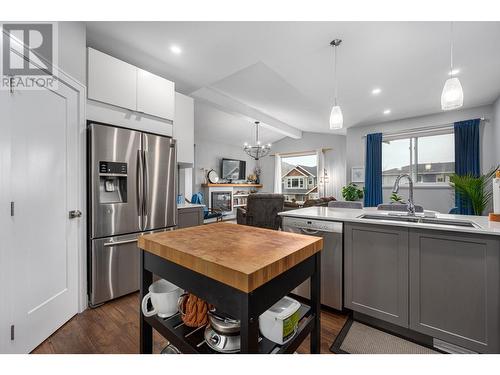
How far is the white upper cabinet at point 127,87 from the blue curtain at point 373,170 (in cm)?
439

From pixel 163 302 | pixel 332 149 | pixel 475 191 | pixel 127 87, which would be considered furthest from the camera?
pixel 332 149

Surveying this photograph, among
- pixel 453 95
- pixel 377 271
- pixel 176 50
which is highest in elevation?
pixel 176 50

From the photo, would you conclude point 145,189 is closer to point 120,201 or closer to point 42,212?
point 120,201

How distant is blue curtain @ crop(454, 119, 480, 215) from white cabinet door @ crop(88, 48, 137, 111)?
210 inches

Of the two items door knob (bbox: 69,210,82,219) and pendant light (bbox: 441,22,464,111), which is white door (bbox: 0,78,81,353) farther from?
pendant light (bbox: 441,22,464,111)

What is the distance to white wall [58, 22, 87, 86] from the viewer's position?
178 centimetres

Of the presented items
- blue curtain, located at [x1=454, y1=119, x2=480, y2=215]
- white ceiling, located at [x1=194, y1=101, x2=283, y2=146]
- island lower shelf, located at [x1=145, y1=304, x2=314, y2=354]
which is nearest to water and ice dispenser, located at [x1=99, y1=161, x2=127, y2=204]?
island lower shelf, located at [x1=145, y1=304, x2=314, y2=354]

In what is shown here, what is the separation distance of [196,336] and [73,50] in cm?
244

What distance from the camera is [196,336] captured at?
3.12 feet

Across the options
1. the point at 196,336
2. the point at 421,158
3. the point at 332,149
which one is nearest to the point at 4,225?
the point at 196,336

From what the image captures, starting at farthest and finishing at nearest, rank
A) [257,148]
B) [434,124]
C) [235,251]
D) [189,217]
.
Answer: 1. [257,148]
2. [434,124]
3. [189,217]
4. [235,251]

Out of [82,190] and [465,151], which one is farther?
[465,151]

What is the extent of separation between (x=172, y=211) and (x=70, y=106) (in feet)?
4.54
